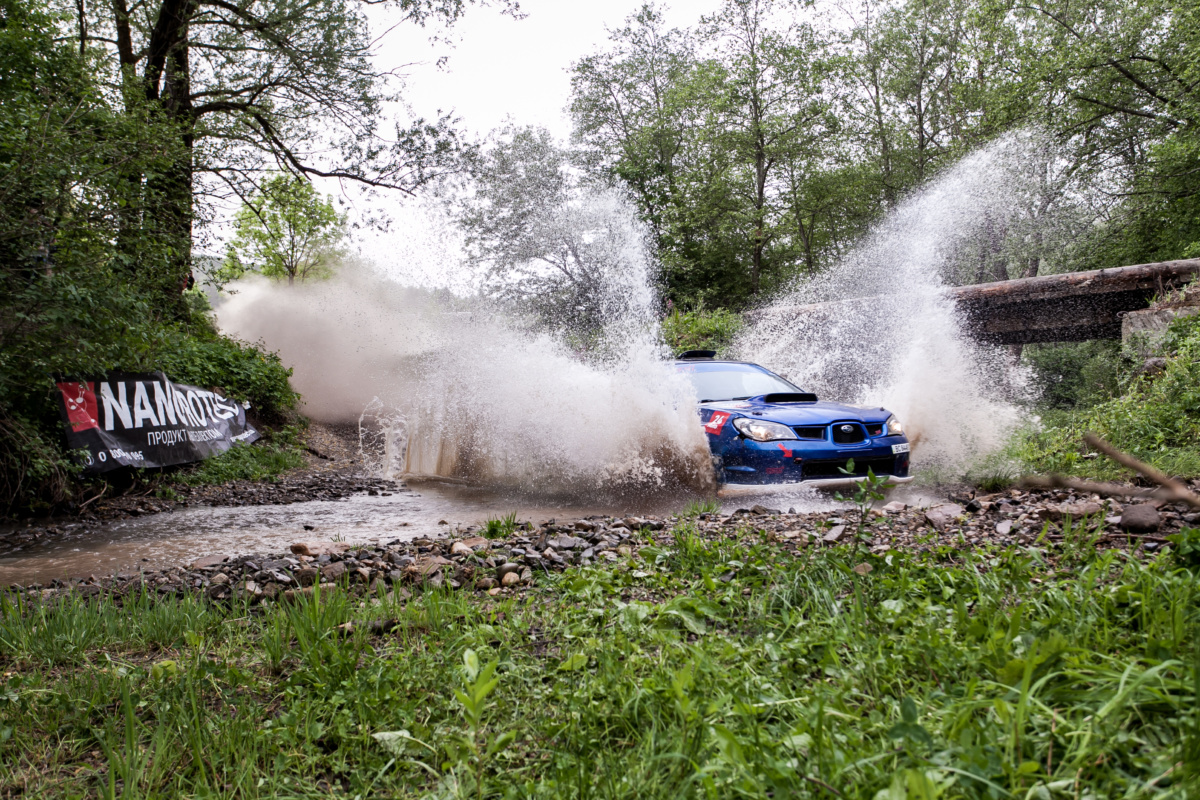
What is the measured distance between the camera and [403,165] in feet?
46.7

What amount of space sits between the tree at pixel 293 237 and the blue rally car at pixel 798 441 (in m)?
11.3

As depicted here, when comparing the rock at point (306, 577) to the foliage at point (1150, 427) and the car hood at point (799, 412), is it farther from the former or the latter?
the foliage at point (1150, 427)

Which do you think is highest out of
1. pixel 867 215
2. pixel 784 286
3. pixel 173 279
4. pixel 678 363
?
pixel 867 215

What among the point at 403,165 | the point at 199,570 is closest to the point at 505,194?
the point at 403,165

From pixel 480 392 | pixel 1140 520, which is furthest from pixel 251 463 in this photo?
pixel 1140 520

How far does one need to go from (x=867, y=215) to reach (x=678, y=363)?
24.1 metres

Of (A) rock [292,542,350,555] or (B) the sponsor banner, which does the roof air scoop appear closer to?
(A) rock [292,542,350,555]

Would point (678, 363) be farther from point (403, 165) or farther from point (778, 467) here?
point (403, 165)

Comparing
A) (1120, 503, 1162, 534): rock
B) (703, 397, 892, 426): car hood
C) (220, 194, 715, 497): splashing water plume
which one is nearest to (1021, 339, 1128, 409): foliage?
(220, 194, 715, 497): splashing water plume

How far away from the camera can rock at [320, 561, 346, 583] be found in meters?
3.65

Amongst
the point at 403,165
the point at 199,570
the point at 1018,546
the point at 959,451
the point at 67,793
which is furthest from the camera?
the point at 403,165

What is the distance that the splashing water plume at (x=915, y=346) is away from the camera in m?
8.83

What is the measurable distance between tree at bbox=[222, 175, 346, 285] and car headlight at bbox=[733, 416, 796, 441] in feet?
37.6

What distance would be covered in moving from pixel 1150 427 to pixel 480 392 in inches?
295
